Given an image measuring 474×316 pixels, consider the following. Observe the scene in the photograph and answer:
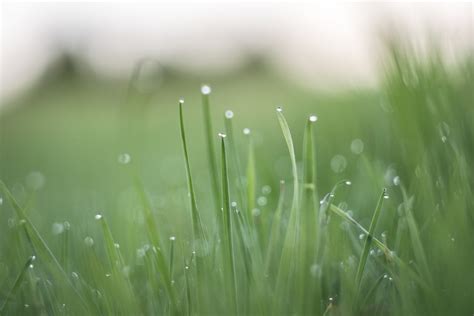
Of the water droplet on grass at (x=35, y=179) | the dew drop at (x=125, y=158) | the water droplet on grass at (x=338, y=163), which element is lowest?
the water droplet on grass at (x=35, y=179)

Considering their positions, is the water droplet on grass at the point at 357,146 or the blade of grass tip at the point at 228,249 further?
the water droplet on grass at the point at 357,146

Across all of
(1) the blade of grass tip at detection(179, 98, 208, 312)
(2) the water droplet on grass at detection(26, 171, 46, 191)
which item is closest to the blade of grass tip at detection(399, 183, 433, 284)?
(1) the blade of grass tip at detection(179, 98, 208, 312)

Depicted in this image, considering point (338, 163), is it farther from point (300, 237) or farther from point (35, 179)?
point (35, 179)

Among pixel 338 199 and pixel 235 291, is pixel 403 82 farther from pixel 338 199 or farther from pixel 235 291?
pixel 235 291

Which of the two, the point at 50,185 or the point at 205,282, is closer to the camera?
the point at 205,282

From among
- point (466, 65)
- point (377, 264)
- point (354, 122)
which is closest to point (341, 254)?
point (377, 264)

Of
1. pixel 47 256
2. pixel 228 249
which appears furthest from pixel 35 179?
pixel 228 249

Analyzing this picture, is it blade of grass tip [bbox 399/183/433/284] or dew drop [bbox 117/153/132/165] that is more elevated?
dew drop [bbox 117/153/132/165]

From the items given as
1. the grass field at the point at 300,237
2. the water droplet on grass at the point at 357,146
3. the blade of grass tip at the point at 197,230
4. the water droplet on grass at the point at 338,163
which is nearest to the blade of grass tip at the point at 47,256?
the grass field at the point at 300,237

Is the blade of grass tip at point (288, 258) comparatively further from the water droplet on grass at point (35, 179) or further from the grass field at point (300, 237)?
the water droplet on grass at point (35, 179)

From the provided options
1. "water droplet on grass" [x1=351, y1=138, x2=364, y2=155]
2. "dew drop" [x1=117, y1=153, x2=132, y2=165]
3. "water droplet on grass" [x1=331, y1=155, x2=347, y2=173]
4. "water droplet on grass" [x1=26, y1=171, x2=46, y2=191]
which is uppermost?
"dew drop" [x1=117, y1=153, x2=132, y2=165]

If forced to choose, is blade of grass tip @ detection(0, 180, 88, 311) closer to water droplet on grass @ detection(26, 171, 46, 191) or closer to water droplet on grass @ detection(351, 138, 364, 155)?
water droplet on grass @ detection(351, 138, 364, 155)
